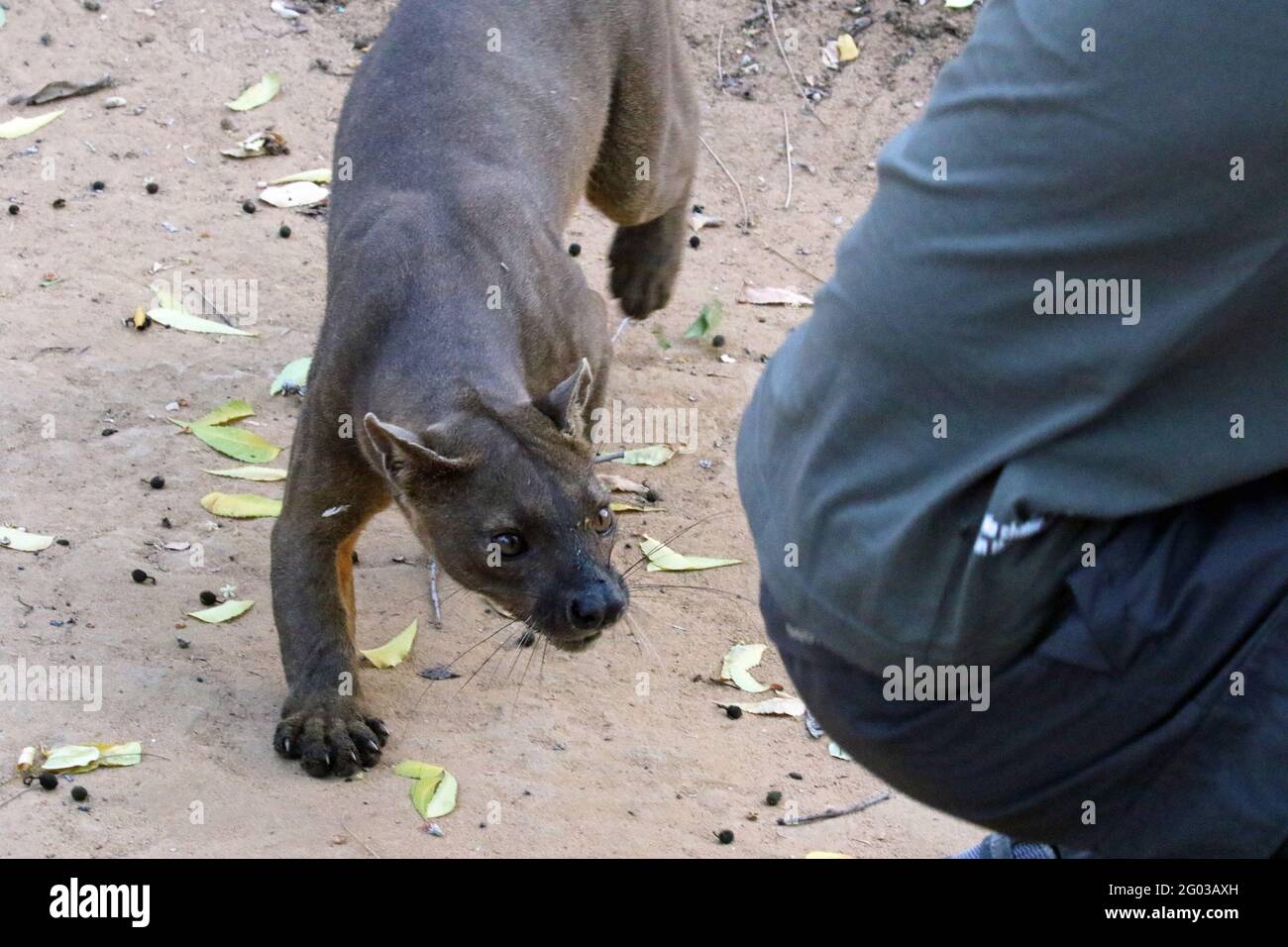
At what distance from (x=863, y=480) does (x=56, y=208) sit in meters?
6.33

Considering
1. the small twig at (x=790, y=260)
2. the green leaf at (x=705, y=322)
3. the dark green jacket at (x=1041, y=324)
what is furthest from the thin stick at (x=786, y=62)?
the dark green jacket at (x=1041, y=324)

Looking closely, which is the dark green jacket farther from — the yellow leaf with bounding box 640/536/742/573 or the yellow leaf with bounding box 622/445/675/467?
the yellow leaf with bounding box 622/445/675/467

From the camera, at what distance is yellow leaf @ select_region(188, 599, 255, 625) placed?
18.0 ft

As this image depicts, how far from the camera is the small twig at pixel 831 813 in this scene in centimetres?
475

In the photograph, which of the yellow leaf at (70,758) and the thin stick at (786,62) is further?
the thin stick at (786,62)

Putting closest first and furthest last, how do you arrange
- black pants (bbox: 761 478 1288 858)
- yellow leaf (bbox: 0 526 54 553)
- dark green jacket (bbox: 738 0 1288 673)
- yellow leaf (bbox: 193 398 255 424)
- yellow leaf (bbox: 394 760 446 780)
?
dark green jacket (bbox: 738 0 1288 673), black pants (bbox: 761 478 1288 858), yellow leaf (bbox: 394 760 446 780), yellow leaf (bbox: 0 526 54 553), yellow leaf (bbox: 193 398 255 424)

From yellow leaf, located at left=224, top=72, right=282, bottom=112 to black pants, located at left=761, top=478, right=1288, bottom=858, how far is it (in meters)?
7.09

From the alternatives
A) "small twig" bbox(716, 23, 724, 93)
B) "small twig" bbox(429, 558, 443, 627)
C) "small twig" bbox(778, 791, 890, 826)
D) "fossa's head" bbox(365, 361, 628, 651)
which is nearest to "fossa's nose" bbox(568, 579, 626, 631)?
"fossa's head" bbox(365, 361, 628, 651)

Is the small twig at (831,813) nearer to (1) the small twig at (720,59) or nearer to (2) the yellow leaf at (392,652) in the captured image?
(2) the yellow leaf at (392,652)

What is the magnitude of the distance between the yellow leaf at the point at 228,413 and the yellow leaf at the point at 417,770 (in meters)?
2.17

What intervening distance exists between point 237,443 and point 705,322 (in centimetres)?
233

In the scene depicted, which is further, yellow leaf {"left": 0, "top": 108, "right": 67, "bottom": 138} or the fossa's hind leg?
yellow leaf {"left": 0, "top": 108, "right": 67, "bottom": 138}

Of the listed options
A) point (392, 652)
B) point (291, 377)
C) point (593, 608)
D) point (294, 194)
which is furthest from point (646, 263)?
point (593, 608)
